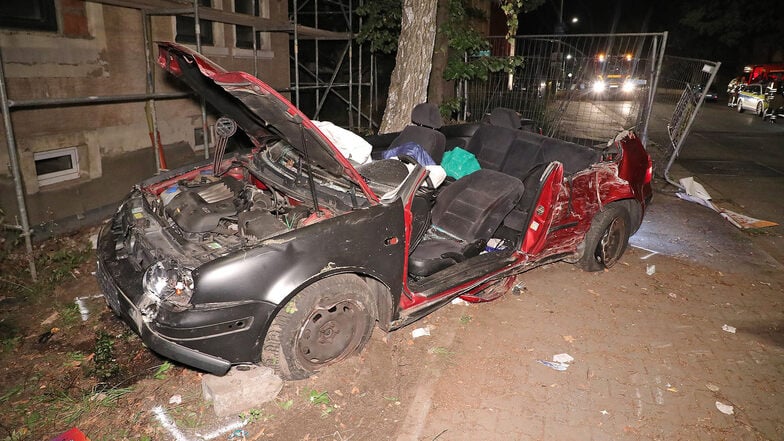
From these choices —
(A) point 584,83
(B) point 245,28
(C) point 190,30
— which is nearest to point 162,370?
(C) point 190,30

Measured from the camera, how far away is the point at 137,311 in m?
2.96

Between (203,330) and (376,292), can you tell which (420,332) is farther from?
(203,330)

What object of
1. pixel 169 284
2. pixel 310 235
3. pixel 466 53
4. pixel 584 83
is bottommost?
pixel 169 284

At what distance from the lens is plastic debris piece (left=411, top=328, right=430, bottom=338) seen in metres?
4.20

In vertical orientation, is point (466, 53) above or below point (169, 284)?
above

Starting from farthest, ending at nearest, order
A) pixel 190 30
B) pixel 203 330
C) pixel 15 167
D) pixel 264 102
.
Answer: pixel 190 30
pixel 15 167
pixel 264 102
pixel 203 330

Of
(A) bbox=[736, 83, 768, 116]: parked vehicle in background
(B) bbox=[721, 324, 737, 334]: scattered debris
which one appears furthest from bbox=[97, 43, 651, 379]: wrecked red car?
(A) bbox=[736, 83, 768, 116]: parked vehicle in background

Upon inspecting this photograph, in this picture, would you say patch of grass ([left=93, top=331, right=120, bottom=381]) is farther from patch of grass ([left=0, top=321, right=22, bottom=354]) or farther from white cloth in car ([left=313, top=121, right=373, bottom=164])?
white cloth in car ([left=313, top=121, right=373, bottom=164])

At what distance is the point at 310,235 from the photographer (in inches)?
118

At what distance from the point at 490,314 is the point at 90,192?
555 cm

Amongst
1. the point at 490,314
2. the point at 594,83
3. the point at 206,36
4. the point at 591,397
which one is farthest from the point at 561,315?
the point at 206,36

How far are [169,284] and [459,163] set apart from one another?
336 centimetres

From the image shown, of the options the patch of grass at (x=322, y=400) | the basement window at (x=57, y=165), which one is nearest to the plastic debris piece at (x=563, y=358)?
the patch of grass at (x=322, y=400)

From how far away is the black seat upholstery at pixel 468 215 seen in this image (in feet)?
14.1
